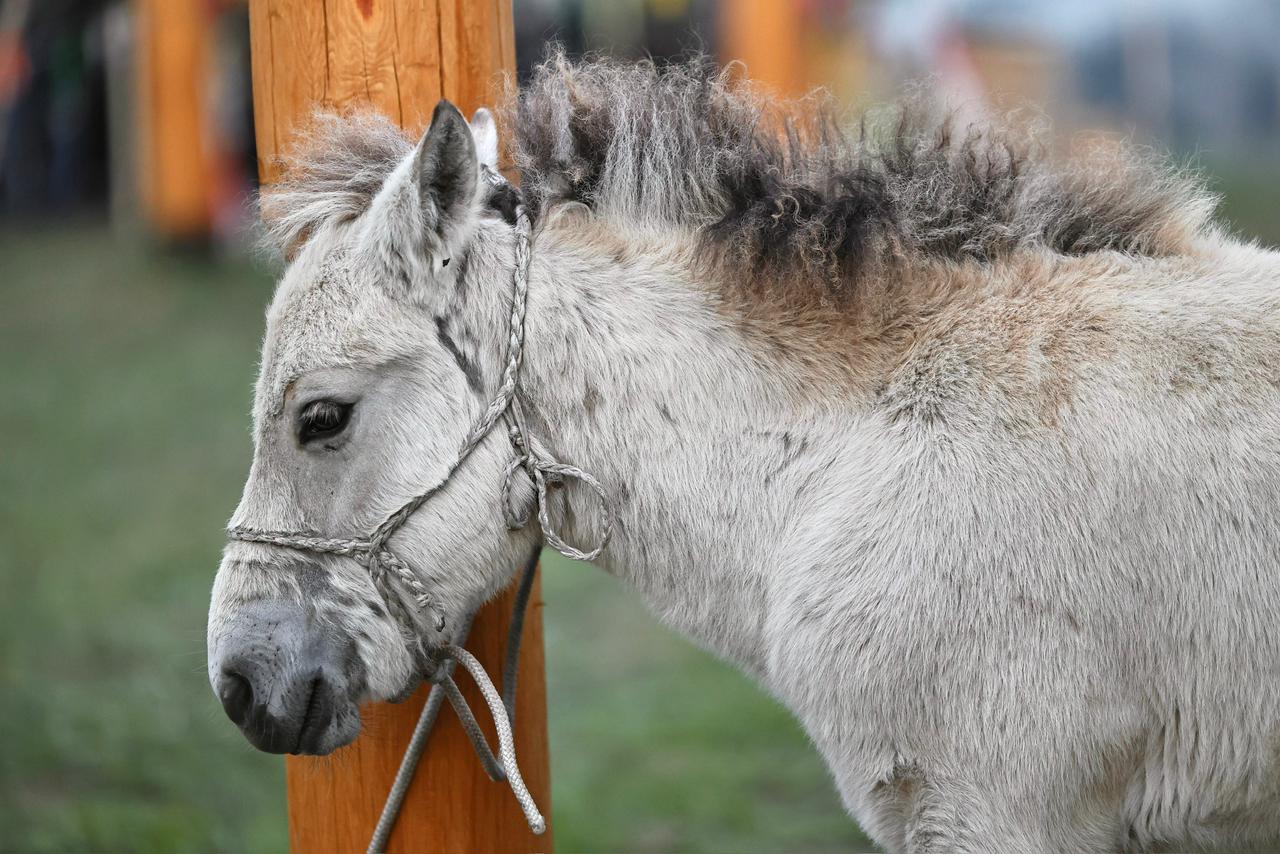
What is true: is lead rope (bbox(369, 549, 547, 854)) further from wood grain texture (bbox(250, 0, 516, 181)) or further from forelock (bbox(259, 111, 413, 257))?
wood grain texture (bbox(250, 0, 516, 181))

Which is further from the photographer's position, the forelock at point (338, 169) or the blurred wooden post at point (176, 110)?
the blurred wooden post at point (176, 110)

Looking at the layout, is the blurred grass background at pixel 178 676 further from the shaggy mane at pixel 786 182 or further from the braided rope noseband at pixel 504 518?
the shaggy mane at pixel 786 182

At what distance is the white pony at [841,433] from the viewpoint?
7.09 feet

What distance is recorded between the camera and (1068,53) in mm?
11789

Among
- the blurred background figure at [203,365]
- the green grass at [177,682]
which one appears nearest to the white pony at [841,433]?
the blurred background figure at [203,365]

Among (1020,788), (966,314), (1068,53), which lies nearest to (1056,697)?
(1020,788)

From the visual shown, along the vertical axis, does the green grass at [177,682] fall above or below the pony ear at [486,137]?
below

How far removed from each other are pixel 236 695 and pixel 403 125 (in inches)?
49.2

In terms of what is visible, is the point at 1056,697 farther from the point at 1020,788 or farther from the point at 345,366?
the point at 345,366

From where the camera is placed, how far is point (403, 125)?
2.58 m

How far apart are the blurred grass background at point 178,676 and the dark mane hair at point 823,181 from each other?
61.4 inches

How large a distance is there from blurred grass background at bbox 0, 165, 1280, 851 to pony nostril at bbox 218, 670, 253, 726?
0.49m

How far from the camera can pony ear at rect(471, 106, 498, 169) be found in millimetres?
2512

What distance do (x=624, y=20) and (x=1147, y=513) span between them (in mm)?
12029
